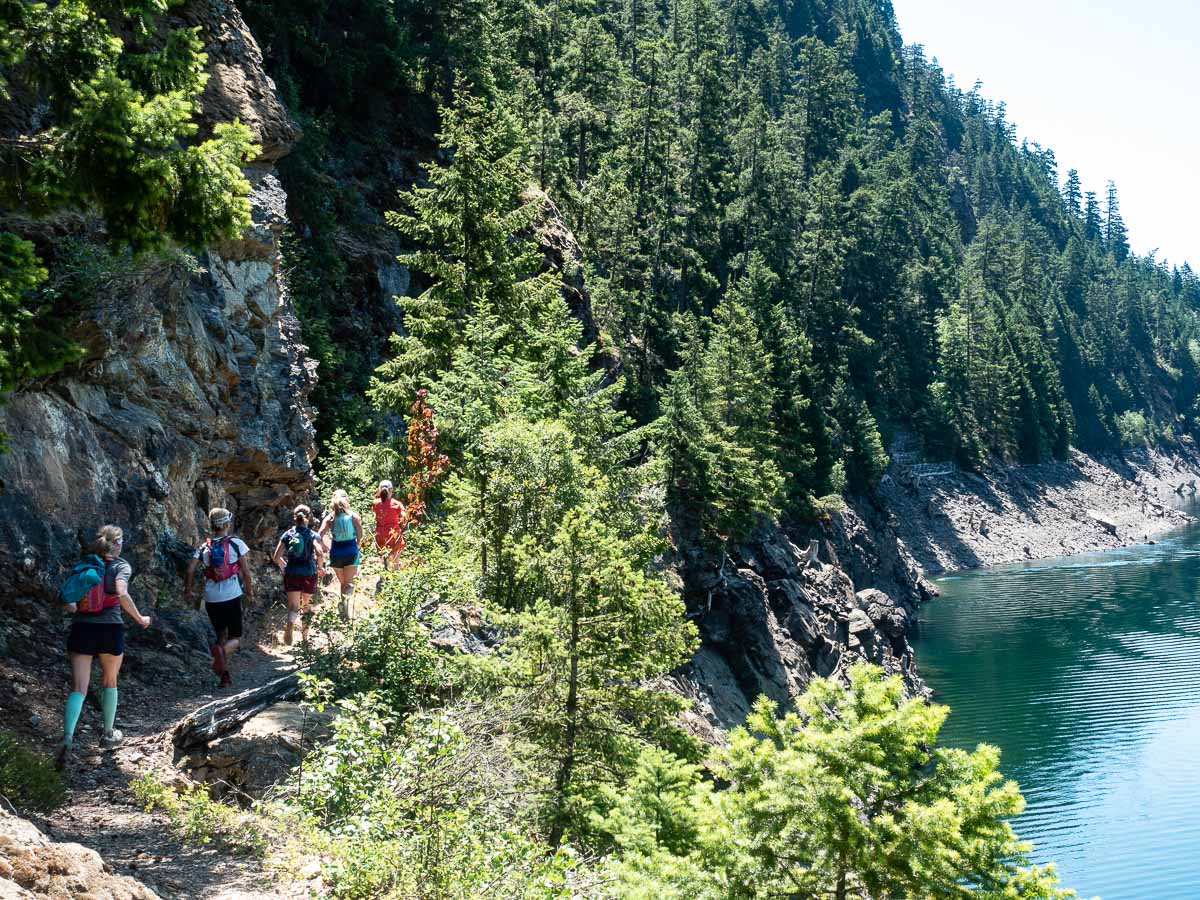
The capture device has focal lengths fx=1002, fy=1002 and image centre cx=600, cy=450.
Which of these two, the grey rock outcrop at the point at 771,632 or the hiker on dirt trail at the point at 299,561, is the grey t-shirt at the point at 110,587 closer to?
the hiker on dirt trail at the point at 299,561

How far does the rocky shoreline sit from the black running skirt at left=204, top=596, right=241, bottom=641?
215ft

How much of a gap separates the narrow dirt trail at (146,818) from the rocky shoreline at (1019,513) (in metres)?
66.5

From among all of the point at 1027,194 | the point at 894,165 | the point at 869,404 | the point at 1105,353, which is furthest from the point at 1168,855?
the point at 1027,194

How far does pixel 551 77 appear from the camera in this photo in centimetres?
5519

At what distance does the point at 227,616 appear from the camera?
A: 10.7 metres

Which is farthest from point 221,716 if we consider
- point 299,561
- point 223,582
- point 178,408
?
point 178,408

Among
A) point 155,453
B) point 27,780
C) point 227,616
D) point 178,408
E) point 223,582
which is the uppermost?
point 178,408

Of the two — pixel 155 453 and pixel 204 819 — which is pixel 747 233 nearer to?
pixel 155 453

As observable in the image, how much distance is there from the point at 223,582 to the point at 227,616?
389 millimetres

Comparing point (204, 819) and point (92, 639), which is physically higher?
point (92, 639)

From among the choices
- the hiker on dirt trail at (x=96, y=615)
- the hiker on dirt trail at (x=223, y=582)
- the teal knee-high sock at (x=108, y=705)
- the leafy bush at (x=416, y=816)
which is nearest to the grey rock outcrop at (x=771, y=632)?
the hiker on dirt trail at (x=223, y=582)

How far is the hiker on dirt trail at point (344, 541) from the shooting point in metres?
12.7

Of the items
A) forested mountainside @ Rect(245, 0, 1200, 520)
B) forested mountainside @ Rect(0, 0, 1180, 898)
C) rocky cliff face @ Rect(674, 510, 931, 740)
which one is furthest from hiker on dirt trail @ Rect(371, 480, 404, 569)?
rocky cliff face @ Rect(674, 510, 931, 740)

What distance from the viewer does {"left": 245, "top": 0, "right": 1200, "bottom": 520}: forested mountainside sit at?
3212cm
